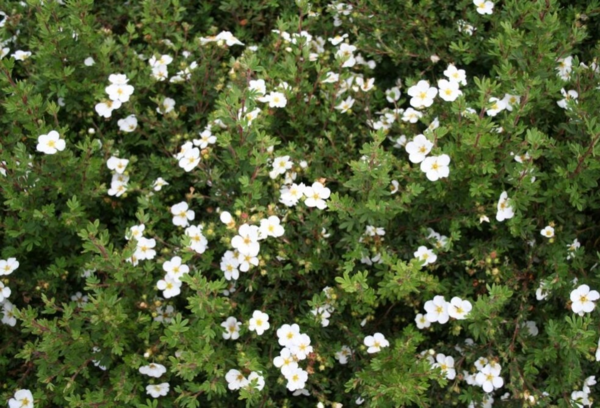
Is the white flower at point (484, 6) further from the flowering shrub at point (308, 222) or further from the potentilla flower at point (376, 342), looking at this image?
the potentilla flower at point (376, 342)

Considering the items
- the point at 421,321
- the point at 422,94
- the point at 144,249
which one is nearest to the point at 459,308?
the point at 421,321

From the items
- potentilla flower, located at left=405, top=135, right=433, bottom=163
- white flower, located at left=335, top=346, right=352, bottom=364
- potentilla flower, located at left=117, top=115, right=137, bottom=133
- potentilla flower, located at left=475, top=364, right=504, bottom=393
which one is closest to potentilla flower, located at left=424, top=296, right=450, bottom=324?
potentilla flower, located at left=475, top=364, right=504, bottom=393

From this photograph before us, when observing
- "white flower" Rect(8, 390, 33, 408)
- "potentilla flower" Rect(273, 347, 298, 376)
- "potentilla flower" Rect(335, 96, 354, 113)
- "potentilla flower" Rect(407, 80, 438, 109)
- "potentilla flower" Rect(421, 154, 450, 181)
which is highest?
"potentilla flower" Rect(407, 80, 438, 109)

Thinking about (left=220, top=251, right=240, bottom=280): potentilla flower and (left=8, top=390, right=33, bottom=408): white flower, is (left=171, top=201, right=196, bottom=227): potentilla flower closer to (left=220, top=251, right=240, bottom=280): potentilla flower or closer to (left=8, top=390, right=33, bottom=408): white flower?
(left=220, top=251, right=240, bottom=280): potentilla flower

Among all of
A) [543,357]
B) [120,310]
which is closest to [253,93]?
[120,310]

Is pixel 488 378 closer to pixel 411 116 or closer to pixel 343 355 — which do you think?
pixel 343 355

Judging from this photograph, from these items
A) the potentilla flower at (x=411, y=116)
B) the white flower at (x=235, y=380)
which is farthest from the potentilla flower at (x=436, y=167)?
the white flower at (x=235, y=380)

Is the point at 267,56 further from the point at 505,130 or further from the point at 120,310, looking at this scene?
the point at 120,310
